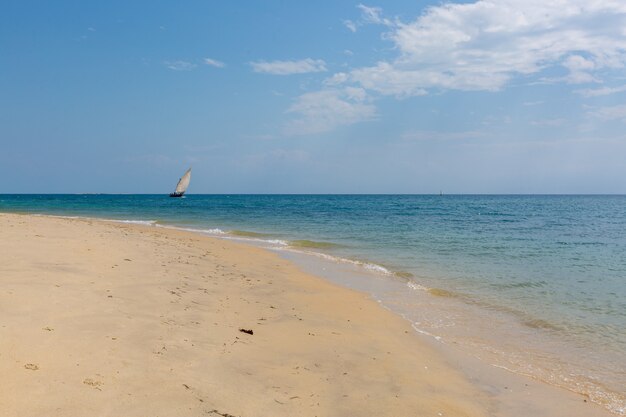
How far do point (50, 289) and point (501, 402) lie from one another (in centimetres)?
676

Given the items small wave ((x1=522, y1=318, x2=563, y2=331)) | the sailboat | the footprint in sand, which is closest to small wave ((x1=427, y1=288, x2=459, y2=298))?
small wave ((x1=522, y1=318, x2=563, y2=331))

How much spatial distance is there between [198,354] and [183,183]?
117 metres

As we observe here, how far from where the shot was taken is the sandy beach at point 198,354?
424 cm

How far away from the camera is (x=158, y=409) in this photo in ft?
13.3

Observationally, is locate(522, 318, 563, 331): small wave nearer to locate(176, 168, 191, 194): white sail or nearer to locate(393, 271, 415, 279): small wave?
locate(393, 271, 415, 279): small wave

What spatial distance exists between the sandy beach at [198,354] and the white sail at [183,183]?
10872 cm

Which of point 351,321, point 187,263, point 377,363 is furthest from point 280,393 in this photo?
point 187,263

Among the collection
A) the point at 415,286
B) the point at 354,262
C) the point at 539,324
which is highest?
the point at 354,262

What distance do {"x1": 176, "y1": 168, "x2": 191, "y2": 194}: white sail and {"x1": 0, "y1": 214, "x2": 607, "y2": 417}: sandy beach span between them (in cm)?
10872

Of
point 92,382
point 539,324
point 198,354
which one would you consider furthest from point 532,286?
point 92,382

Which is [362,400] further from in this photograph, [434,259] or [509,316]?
[434,259]

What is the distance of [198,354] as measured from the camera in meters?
5.55

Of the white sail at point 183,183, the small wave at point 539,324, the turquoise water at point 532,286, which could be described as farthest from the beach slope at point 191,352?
the white sail at point 183,183

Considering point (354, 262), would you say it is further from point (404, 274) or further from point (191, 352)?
point (191, 352)
